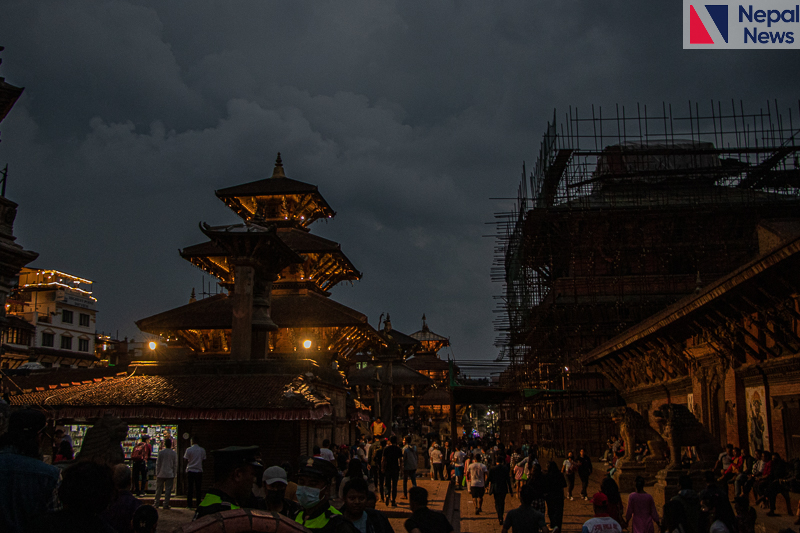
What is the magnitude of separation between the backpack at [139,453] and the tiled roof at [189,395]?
3.07ft

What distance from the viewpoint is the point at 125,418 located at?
52.6 ft

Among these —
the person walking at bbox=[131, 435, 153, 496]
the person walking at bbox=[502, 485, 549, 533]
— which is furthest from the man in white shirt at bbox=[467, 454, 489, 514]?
the person walking at bbox=[502, 485, 549, 533]

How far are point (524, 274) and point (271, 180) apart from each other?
14982 millimetres

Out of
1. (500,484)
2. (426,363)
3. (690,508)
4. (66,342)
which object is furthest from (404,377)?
(66,342)

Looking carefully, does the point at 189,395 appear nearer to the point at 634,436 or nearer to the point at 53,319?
the point at 634,436

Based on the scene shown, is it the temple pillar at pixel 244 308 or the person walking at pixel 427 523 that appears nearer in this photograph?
the person walking at pixel 427 523

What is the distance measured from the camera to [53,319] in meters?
63.3

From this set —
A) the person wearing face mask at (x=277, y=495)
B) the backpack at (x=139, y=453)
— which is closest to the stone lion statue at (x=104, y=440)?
the person wearing face mask at (x=277, y=495)

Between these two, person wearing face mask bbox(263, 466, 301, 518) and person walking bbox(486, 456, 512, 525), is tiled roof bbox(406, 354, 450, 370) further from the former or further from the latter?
person wearing face mask bbox(263, 466, 301, 518)

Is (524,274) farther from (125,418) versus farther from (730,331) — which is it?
(125,418)

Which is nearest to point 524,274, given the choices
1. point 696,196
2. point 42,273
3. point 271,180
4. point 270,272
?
point 696,196

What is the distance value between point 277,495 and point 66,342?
66.3 metres

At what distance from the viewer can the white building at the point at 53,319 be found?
5809cm

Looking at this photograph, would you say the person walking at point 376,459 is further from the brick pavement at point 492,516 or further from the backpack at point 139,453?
the backpack at point 139,453
